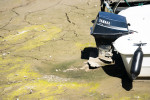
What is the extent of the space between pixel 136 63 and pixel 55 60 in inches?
90.0

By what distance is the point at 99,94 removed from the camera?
420 cm

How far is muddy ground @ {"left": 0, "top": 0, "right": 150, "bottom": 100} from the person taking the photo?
4.33m

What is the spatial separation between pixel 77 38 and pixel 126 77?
227 cm

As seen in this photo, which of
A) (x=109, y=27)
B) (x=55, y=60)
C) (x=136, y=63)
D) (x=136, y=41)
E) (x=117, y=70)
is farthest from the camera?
(x=55, y=60)

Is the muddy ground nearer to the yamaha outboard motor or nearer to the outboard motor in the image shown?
the outboard motor

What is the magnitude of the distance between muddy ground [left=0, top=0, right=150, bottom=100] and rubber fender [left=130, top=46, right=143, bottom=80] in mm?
529

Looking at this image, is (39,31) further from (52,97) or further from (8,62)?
(52,97)

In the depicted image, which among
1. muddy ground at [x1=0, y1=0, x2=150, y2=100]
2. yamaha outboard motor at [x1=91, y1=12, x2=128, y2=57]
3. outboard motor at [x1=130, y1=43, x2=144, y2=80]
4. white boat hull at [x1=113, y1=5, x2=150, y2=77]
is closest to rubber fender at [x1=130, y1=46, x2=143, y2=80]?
outboard motor at [x1=130, y1=43, x2=144, y2=80]

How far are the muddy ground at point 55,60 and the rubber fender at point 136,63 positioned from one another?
0.53 m

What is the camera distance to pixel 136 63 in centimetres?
383

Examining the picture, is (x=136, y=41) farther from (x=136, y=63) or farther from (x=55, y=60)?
(x=55, y=60)

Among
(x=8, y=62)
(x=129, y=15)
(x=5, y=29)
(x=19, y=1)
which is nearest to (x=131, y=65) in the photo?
(x=129, y=15)

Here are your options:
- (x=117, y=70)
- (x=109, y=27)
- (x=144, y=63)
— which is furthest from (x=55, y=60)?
(x=144, y=63)

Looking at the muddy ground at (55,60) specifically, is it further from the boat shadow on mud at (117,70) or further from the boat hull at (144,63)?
the boat hull at (144,63)
